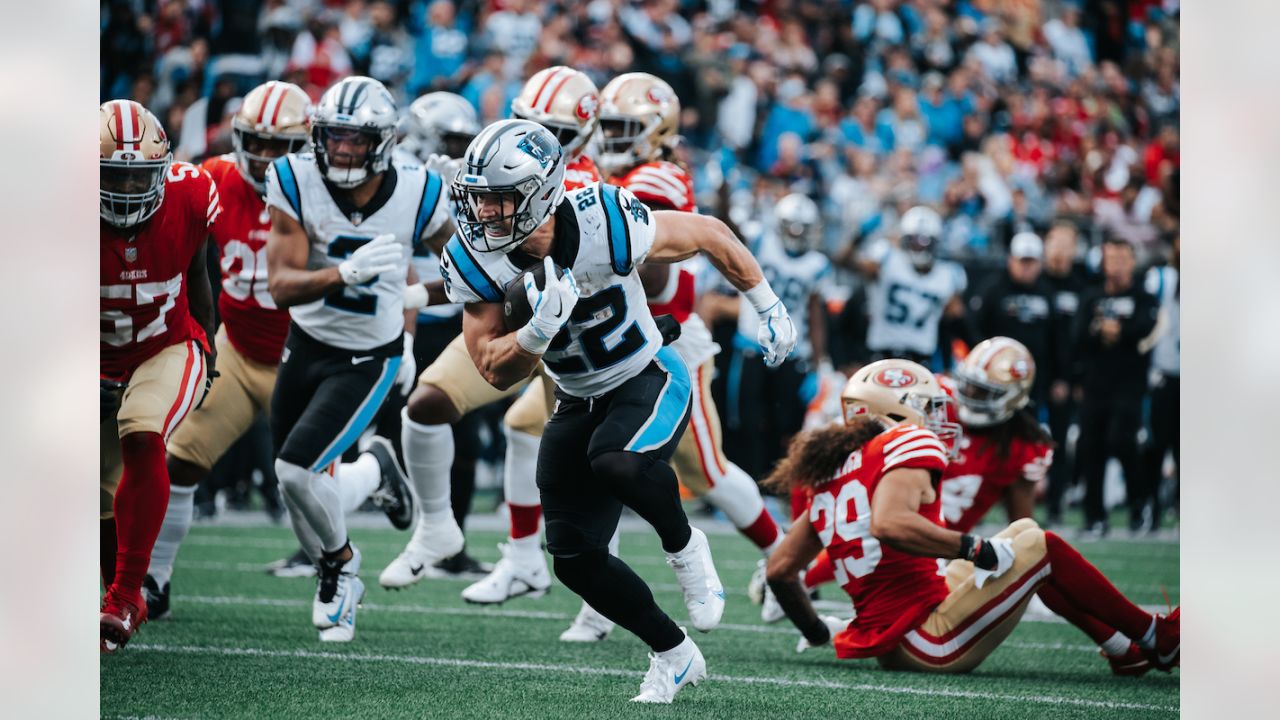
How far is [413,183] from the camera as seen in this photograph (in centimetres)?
523

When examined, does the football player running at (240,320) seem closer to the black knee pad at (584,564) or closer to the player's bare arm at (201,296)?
the player's bare arm at (201,296)

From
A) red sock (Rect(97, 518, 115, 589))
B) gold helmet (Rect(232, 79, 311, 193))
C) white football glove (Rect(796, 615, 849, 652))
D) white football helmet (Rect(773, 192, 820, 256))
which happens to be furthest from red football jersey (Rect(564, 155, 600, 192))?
white football helmet (Rect(773, 192, 820, 256))

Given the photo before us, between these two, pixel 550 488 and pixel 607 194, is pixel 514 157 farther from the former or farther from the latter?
pixel 550 488

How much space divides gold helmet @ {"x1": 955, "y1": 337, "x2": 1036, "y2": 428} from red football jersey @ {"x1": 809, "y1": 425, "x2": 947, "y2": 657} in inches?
69.2

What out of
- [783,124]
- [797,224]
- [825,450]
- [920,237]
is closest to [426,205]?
[825,450]

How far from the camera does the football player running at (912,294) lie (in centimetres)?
998

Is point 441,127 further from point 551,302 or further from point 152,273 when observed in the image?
point 551,302

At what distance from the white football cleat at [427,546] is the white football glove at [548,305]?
220cm

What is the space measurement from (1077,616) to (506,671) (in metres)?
1.73

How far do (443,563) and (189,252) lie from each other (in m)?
2.56

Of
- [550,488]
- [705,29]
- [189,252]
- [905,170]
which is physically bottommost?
[550,488]

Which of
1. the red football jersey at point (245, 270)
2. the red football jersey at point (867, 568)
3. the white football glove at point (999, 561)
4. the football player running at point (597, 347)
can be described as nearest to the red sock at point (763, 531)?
the red football jersey at point (867, 568)

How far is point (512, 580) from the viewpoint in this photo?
225 inches
